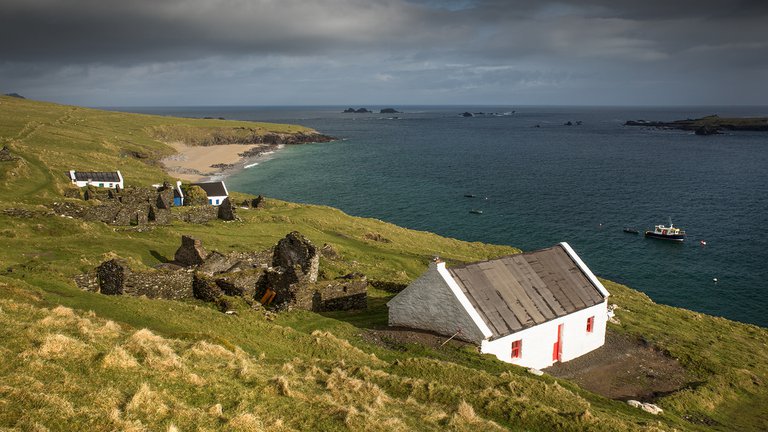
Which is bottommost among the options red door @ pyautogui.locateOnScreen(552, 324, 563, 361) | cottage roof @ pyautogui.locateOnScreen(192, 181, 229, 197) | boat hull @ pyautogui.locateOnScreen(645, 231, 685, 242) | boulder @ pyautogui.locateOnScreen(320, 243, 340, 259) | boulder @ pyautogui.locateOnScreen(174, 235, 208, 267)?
boat hull @ pyautogui.locateOnScreen(645, 231, 685, 242)

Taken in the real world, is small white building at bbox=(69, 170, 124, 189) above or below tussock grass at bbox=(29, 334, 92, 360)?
below

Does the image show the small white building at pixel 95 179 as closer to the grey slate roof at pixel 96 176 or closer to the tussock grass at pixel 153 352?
the grey slate roof at pixel 96 176

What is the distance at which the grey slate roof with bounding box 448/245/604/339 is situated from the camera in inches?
1241

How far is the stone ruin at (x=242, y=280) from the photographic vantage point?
98.3ft

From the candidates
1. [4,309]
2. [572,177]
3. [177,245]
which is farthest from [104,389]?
[572,177]

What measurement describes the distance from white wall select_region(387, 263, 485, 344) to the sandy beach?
353ft

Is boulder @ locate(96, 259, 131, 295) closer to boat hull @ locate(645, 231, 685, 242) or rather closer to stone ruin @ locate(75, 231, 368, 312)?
stone ruin @ locate(75, 231, 368, 312)

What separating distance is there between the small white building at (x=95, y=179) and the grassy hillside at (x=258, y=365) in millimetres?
35328

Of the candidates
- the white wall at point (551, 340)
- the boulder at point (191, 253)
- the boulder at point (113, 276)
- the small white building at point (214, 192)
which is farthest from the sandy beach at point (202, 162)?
the white wall at point (551, 340)

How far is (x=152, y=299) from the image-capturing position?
95.1 ft

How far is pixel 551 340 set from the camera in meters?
33.2

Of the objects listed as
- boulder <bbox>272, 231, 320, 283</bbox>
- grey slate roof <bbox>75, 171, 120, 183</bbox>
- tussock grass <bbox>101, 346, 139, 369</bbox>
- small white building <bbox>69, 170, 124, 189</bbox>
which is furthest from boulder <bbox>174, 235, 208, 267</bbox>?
grey slate roof <bbox>75, 171, 120, 183</bbox>

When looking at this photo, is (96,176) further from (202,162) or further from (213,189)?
(202,162)

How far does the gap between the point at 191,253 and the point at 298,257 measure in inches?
297
